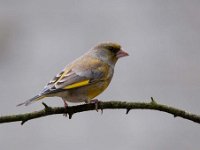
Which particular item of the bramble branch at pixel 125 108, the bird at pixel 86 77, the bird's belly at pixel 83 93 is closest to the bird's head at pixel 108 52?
the bird at pixel 86 77

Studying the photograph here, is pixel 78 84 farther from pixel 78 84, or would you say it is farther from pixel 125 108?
pixel 125 108

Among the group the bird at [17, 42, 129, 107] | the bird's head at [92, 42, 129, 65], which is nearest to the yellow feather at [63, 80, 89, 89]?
the bird at [17, 42, 129, 107]

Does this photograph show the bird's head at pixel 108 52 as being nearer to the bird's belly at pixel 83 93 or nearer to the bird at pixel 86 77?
the bird at pixel 86 77

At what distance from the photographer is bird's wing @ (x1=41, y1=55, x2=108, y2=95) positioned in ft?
12.6

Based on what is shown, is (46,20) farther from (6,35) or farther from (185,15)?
(185,15)

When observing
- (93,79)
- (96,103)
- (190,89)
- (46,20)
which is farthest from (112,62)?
(46,20)

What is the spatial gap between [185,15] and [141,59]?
2.27ft

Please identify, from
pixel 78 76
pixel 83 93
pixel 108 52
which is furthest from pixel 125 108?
pixel 108 52

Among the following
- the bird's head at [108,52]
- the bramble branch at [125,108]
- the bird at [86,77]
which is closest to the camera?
the bramble branch at [125,108]

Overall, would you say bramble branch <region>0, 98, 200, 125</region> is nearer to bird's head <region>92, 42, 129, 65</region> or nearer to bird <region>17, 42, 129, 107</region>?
bird <region>17, 42, 129, 107</region>

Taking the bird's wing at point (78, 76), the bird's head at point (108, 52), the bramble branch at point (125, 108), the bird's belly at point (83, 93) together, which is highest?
the bird's head at point (108, 52)

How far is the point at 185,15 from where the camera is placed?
6.41 m

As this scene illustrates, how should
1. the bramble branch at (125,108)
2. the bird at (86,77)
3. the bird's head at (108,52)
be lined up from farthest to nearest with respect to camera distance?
1. the bird's head at (108,52)
2. the bird at (86,77)
3. the bramble branch at (125,108)

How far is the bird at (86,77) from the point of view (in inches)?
151
